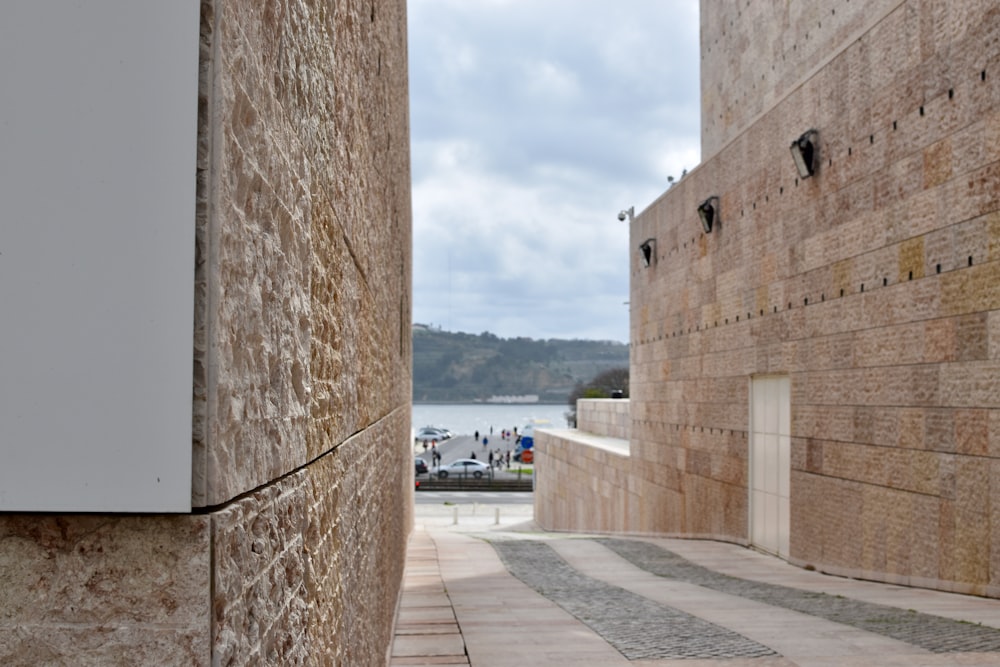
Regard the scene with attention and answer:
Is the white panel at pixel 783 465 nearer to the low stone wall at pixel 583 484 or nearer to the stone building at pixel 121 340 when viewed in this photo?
the low stone wall at pixel 583 484

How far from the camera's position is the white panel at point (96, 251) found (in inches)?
54.2

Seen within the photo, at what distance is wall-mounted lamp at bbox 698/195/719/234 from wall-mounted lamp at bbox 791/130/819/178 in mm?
3114

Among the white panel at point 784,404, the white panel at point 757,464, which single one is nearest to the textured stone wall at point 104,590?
the white panel at point 784,404

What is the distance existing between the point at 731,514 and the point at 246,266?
12.3m

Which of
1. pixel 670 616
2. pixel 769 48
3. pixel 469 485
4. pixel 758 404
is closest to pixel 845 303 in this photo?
pixel 758 404

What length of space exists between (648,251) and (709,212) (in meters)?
3.47

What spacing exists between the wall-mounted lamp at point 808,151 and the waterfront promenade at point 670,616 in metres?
4.06

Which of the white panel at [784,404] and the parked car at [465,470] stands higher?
the white panel at [784,404]

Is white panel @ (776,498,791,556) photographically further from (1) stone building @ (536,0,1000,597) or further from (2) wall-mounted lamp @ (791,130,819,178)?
(2) wall-mounted lamp @ (791,130,819,178)

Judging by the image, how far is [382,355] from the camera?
5.48 m

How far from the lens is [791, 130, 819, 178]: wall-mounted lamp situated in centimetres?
1034

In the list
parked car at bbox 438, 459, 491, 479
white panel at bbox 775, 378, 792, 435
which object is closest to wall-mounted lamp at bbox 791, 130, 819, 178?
white panel at bbox 775, 378, 792, 435

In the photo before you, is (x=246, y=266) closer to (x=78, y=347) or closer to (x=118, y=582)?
(x=78, y=347)

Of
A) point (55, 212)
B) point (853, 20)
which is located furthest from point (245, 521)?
point (853, 20)
